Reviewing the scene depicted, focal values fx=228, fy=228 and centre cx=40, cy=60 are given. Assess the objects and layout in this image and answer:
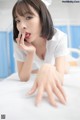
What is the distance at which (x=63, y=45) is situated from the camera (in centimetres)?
80

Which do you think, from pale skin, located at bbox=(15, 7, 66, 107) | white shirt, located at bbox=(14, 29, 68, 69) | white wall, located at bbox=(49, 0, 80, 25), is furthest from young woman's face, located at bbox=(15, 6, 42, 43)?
white wall, located at bbox=(49, 0, 80, 25)

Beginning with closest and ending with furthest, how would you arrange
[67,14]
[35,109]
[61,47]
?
1. [35,109]
2. [61,47]
3. [67,14]

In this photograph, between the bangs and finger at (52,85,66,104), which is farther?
the bangs

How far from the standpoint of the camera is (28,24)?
2.10ft

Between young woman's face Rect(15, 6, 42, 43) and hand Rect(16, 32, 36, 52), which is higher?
young woman's face Rect(15, 6, 42, 43)

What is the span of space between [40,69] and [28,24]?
183 mm

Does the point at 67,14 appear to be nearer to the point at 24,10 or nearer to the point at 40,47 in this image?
the point at 40,47

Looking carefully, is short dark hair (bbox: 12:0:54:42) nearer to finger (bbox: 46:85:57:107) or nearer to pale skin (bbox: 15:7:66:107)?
pale skin (bbox: 15:7:66:107)

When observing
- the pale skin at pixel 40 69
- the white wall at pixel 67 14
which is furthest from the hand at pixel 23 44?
the white wall at pixel 67 14

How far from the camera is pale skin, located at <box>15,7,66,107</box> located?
48 cm

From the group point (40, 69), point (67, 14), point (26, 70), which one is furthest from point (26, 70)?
point (67, 14)

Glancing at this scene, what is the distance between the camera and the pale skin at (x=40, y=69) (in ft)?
1.57

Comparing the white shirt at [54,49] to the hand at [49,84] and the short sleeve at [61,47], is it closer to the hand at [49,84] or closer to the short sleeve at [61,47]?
the short sleeve at [61,47]

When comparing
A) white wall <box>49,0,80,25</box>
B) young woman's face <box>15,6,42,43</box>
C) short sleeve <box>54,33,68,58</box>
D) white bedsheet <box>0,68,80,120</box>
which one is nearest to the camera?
white bedsheet <box>0,68,80,120</box>
